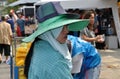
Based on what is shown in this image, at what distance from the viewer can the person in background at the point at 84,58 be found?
3750mm

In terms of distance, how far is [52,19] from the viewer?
9.81ft

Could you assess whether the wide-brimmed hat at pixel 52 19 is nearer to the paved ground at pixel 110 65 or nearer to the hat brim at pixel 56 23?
the hat brim at pixel 56 23

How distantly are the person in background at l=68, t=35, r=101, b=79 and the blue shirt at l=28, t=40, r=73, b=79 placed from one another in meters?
0.73

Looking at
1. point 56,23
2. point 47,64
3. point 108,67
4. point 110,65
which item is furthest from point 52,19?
point 110,65

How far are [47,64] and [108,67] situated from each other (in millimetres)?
9579

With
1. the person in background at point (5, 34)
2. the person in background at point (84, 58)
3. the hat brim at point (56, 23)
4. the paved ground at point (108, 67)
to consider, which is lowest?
the paved ground at point (108, 67)

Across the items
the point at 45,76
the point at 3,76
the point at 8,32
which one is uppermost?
the point at 45,76

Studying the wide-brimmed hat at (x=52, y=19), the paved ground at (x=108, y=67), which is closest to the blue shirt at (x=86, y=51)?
the wide-brimmed hat at (x=52, y=19)

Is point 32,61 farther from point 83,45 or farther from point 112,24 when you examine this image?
point 112,24

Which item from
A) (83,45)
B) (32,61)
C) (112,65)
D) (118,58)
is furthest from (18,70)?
(118,58)

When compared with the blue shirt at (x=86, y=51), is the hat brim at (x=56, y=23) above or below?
above

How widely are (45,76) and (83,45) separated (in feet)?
3.50

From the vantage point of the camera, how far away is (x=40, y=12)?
3119mm

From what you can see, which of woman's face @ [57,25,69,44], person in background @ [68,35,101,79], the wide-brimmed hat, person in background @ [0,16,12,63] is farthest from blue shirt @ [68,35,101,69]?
person in background @ [0,16,12,63]
